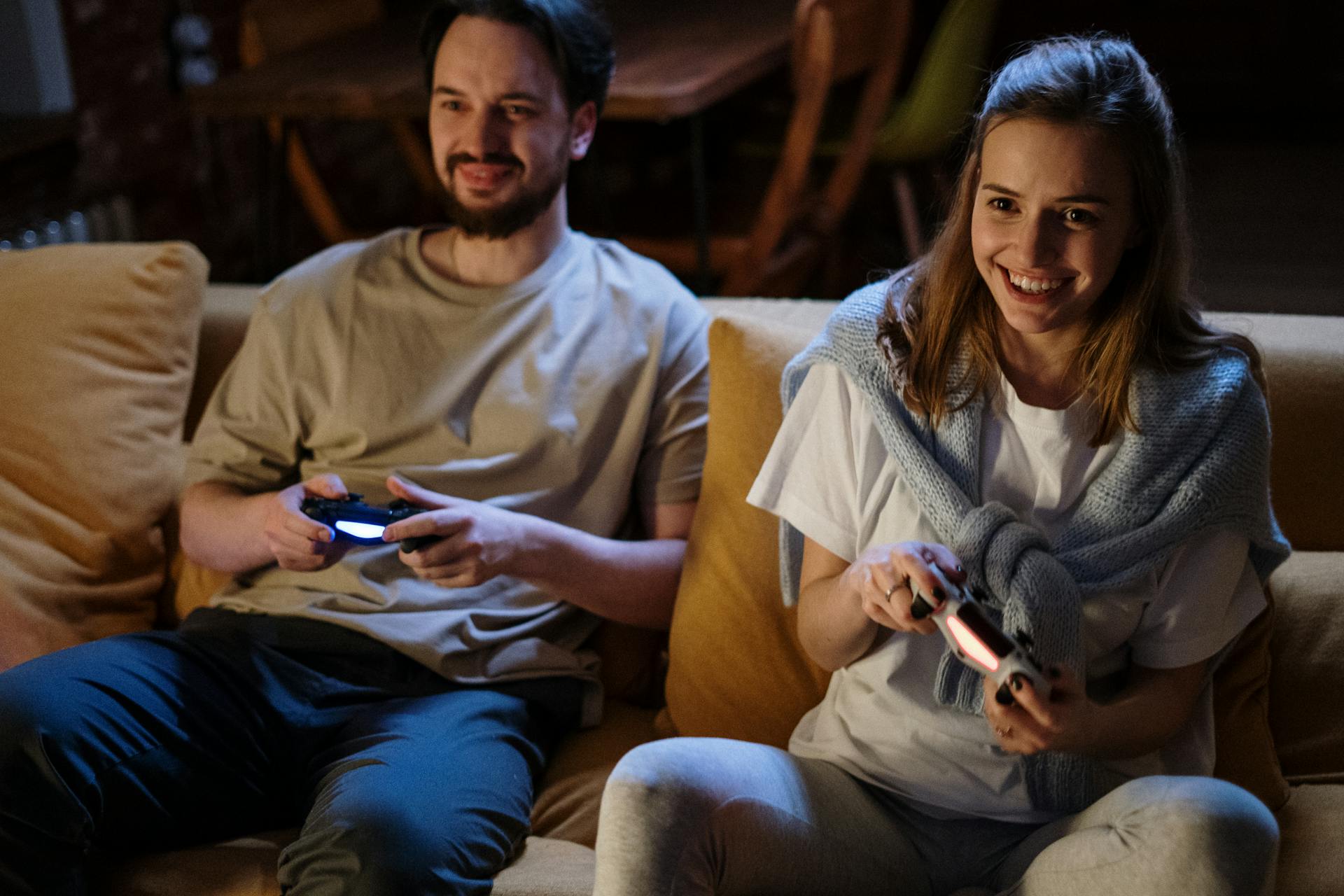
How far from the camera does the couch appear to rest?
1.48 meters

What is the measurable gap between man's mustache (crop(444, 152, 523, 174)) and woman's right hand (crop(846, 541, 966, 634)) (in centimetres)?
75

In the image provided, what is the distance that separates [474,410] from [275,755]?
47 centimetres

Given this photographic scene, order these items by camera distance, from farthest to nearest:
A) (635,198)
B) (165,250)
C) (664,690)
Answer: (635,198) < (165,250) < (664,690)

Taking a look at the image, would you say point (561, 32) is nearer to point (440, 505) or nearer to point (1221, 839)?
point (440, 505)

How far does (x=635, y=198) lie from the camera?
143 inches

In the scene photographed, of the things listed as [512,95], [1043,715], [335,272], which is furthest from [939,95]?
[1043,715]

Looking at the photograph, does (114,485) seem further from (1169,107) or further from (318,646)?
(1169,107)

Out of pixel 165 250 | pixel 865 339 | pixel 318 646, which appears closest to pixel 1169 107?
pixel 865 339

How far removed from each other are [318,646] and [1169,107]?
1.09m

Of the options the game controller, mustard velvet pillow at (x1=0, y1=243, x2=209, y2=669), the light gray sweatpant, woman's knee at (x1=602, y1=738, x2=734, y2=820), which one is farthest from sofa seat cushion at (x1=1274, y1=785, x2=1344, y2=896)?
mustard velvet pillow at (x1=0, y1=243, x2=209, y2=669)

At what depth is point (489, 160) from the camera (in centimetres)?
168

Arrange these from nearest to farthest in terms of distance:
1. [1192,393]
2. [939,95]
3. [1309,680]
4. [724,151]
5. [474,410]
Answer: [1192,393] → [1309,680] → [474,410] → [939,95] → [724,151]

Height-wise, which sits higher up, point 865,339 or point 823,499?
point 865,339

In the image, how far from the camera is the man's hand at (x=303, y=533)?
1.48m
